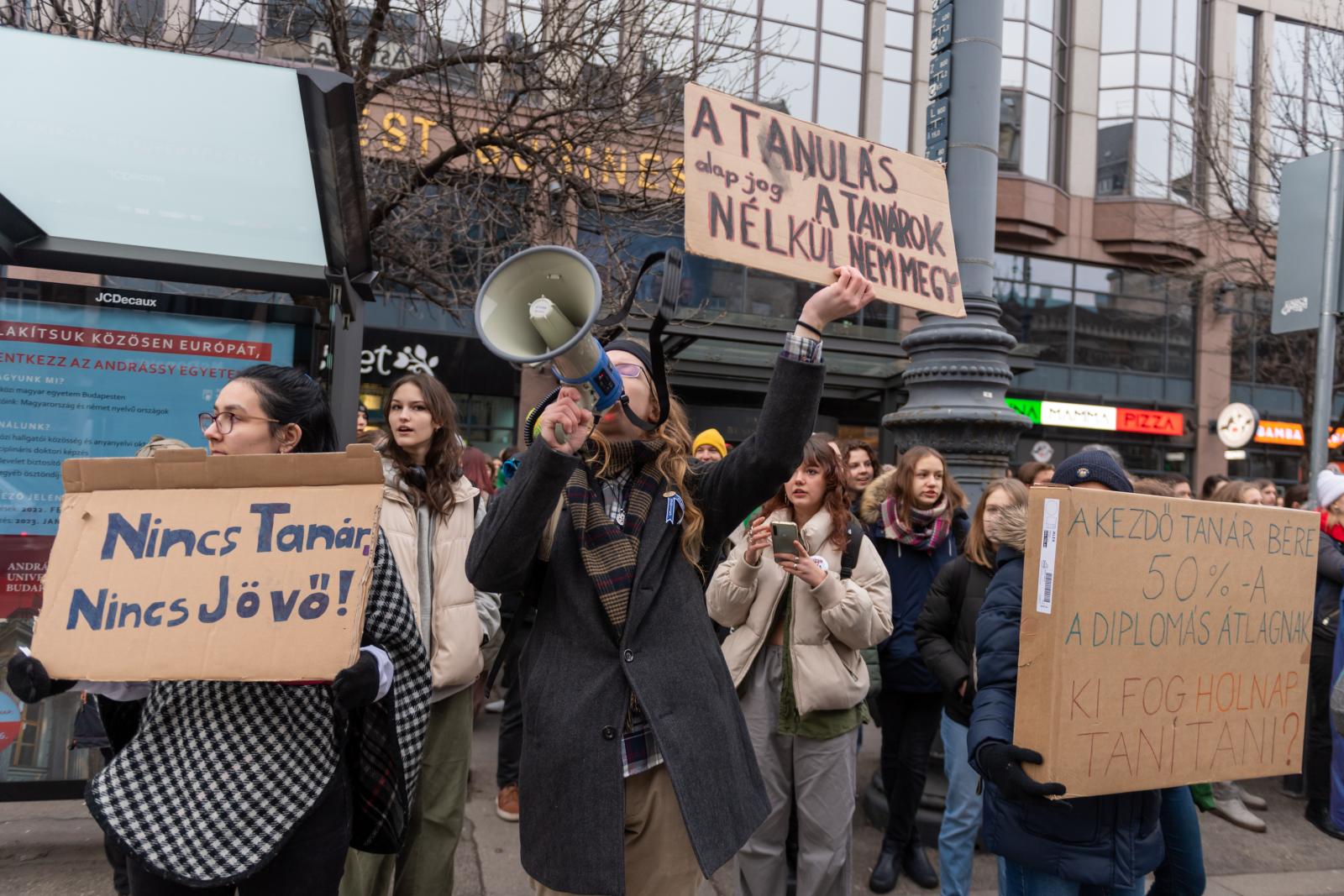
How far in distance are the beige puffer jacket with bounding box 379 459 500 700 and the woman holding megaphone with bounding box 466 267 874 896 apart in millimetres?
1138

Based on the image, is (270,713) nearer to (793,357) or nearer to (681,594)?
(681,594)

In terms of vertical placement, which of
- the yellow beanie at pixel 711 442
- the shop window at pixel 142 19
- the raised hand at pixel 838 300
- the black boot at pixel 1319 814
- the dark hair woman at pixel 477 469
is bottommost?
the black boot at pixel 1319 814

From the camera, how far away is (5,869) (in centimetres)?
358

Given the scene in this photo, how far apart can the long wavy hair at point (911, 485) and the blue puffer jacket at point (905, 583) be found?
0.24 feet

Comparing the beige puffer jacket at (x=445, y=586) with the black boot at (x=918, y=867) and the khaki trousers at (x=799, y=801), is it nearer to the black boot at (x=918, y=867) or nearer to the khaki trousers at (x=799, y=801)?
the khaki trousers at (x=799, y=801)

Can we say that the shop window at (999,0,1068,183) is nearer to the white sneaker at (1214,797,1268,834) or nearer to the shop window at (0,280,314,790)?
the white sneaker at (1214,797,1268,834)

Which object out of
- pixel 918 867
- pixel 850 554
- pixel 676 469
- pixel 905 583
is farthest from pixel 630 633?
pixel 918 867

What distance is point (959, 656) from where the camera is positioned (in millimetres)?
3527

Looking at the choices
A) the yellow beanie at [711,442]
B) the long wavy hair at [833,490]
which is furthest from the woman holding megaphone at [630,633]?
the yellow beanie at [711,442]

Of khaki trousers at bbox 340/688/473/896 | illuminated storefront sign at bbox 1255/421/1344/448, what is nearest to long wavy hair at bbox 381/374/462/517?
khaki trousers at bbox 340/688/473/896

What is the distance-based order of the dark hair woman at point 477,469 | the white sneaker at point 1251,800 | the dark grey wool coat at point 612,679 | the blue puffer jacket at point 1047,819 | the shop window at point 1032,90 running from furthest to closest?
1. the shop window at point 1032,90
2. the dark hair woman at point 477,469
3. the white sneaker at point 1251,800
4. the blue puffer jacket at point 1047,819
5. the dark grey wool coat at point 612,679

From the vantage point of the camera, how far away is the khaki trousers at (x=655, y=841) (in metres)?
1.87

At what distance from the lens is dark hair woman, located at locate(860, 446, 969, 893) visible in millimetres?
3865

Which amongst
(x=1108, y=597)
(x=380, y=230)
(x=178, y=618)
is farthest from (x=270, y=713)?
(x=380, y=230)
